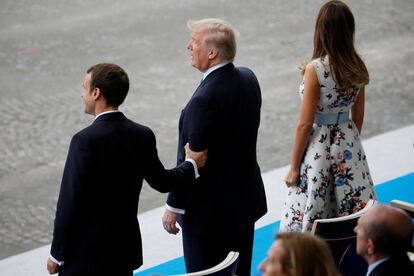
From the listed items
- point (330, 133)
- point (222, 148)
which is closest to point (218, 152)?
point (222, 148)

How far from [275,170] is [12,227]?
8.18 ft

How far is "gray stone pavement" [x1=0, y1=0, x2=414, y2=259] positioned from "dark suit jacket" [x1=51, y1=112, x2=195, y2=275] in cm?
232

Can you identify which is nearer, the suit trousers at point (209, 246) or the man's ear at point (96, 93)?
the man's ear at point (96, 93)

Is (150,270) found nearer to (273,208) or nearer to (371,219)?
(273,208)

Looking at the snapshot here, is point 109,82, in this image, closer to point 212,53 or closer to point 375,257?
point 212,53

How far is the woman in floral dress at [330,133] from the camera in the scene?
4918 mm

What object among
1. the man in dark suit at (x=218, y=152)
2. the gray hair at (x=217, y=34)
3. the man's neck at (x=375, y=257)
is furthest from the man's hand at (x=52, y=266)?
the man's neck at (x=375, y=257)

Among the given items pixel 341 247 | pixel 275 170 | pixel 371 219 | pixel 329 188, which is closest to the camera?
pixel 371 219

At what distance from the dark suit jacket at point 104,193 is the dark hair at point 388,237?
128cm

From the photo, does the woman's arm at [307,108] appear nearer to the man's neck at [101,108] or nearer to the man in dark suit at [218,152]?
the man in dark suit at [218,152]

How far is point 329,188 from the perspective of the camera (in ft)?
17.4

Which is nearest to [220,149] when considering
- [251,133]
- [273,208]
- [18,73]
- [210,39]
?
[251,133]

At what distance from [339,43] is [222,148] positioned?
3.12ft

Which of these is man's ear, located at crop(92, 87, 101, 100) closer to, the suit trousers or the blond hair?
the suit trousers
